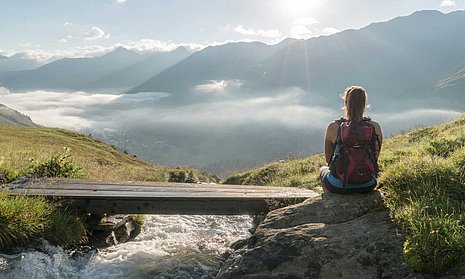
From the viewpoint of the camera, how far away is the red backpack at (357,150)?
328 inches

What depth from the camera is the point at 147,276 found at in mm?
9211

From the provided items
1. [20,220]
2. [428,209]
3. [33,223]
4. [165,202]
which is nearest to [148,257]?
[165,202]

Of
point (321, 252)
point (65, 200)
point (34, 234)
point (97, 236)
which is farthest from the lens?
point (97, 236)

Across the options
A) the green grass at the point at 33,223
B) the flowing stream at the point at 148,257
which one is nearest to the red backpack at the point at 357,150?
the flowing stream at the point at 148,257

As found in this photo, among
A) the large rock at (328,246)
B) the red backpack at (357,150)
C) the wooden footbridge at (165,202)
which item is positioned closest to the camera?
the large rock at (328,246)

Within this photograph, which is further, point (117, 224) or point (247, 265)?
point (117, 224)

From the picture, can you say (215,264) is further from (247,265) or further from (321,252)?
(321,252)

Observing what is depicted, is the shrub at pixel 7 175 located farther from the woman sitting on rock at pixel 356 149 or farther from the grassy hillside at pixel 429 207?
the grassy hillside at pixel 429 207

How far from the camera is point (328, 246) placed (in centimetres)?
677

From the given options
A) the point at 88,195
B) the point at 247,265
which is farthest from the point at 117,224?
the point at 247,265

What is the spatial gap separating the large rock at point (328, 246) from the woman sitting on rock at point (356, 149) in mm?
289

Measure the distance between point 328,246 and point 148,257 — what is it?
18.4 ft

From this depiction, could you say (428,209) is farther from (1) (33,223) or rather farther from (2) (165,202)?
(1) (33,223)

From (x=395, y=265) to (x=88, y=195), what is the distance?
8293 millimetres
